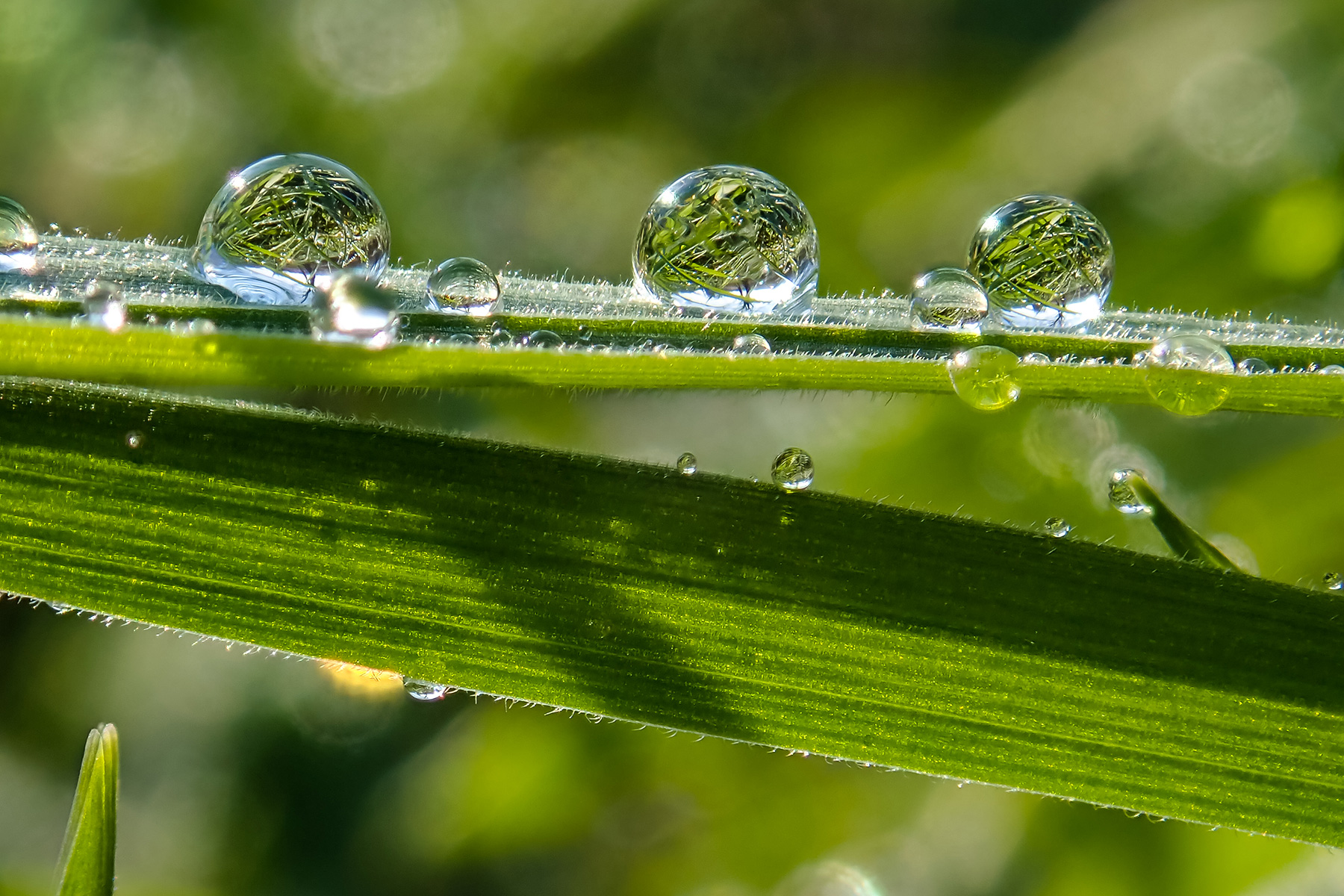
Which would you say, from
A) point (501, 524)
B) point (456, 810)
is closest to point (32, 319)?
point (501, 524)

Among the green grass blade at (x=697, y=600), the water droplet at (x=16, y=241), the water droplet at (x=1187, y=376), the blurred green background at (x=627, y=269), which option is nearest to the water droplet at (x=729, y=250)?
the green grass blade at (x=697, y=600)

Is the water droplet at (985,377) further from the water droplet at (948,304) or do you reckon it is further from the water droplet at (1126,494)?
the water droplet at (1126,494)

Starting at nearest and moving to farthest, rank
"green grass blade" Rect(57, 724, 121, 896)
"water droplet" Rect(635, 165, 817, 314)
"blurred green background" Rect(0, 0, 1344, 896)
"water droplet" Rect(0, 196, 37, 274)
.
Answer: "green grass blade" Rect(57, 724, 121, 896), "water droplet" Rect(0, 196, 37, 274), "water droplet" Rect(635, 165, 817, 314), "blurred green background" Rect(0, 0, 1344, 896)

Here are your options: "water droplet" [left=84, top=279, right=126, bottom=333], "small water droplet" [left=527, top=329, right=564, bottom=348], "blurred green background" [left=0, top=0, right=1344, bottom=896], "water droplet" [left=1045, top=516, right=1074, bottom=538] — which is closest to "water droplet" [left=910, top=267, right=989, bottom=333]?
"water droplet" [left=1045, top=516, right=1074, bottom=538]

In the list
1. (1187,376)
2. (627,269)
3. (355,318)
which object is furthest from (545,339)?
(627,269)

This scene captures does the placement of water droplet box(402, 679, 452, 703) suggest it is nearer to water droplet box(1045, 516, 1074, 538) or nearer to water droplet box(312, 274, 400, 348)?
water droplet box(312, 274, 400, 348)

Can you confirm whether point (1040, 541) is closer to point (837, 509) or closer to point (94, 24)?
point (837, 509)
